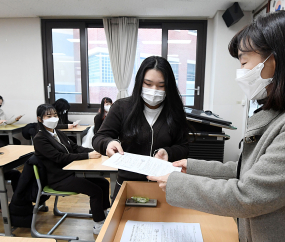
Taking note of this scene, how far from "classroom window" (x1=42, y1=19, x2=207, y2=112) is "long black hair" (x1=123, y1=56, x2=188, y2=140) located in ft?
9.52

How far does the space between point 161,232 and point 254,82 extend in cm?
62

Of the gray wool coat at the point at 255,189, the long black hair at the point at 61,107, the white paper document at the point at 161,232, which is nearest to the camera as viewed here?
the gray wool coat at the point at 255,189

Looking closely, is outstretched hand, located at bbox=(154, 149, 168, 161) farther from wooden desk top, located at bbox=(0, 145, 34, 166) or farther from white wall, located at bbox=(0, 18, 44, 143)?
white wall, located at bbox=(0, 18, 44, 143)

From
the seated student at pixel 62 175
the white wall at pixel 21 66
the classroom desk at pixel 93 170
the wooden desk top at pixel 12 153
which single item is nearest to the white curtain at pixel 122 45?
the white wall at pixel 21 66

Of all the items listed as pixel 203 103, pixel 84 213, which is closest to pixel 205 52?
pixel 203 103

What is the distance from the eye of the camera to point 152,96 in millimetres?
1246

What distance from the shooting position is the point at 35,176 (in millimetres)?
1895

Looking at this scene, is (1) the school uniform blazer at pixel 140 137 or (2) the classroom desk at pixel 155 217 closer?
(2) the classroom desk at pixel 155 217

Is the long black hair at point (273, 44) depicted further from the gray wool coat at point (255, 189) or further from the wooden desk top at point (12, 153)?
the wooden desk top at point (12, 153)

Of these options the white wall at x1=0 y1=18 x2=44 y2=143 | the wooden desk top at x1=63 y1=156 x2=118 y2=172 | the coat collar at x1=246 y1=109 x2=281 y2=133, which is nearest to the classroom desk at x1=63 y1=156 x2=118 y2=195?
the wooden desk top at x1=63 y1=156 x2=118 y2=172

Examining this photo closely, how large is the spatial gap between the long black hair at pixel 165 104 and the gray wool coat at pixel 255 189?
594 mm

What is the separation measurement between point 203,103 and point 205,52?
964 millimetres

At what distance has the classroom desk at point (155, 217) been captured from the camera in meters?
0.75

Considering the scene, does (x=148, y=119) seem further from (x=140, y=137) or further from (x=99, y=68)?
(x=99, y=68)
